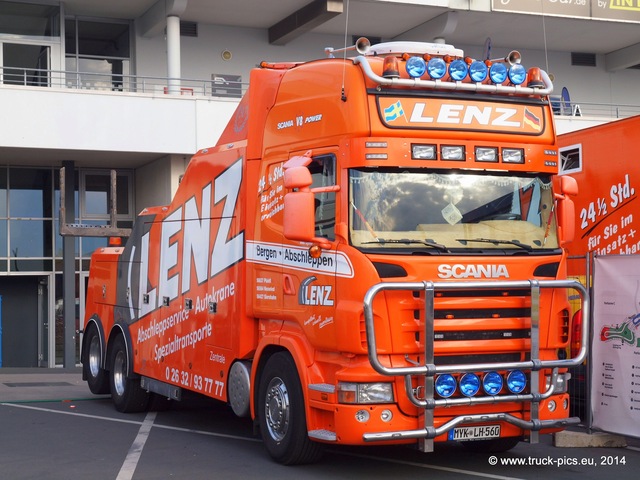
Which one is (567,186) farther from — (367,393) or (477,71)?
(367,393)

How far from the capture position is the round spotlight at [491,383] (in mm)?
7984

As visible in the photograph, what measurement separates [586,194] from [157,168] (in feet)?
53.3

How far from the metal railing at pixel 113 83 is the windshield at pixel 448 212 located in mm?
17502

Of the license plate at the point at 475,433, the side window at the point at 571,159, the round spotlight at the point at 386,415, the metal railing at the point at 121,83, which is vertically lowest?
the license plate at the point at 475,433

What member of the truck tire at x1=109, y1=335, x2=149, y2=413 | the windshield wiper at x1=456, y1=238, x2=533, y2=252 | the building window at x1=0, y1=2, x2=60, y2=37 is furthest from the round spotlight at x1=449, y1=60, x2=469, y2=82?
the building window at x1=0, y1=2, x2=60, y2=37

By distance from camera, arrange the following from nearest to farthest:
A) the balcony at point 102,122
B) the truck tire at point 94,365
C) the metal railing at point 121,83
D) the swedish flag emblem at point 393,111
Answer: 1. the swedish flag emblem at point 393,111
2. the truck tire at point 94,365
3. the balcony at point 102,122
4. the metal railing at point 121,83

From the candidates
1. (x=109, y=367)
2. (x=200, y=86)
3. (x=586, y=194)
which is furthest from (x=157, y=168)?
(x=586, y=194)

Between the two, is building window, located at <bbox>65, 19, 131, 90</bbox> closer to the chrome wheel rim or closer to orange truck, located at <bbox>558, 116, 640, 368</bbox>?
orange truck, located at <bbox>558, 116, 640, 368</bbox>

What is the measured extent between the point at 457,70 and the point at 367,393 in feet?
9.52

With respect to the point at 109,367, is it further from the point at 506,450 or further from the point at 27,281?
the point at 27,281

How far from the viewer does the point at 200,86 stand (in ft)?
92.8

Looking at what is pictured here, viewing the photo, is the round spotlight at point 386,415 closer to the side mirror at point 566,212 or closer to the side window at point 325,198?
the side window at point 325,198

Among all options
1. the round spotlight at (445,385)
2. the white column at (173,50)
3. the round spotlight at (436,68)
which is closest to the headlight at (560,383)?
the round spotlight at (445,385)

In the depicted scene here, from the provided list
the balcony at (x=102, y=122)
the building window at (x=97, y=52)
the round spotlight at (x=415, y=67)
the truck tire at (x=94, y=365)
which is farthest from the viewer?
the building window at (x=97, y=52)
